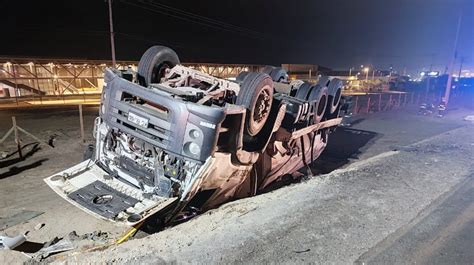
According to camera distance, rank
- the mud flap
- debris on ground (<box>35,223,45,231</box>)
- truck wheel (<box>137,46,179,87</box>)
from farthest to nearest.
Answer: truck wheel (<box>137,46,179,87</box>), debris on ground (<box>35,223,45,231</box>), the mud flap

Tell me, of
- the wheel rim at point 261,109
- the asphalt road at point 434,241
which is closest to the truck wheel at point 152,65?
the wheel rim at point 261,109

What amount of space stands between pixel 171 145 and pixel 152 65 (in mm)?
1782

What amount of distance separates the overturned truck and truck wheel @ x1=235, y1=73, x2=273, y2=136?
0.01 m

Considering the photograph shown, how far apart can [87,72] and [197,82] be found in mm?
19390

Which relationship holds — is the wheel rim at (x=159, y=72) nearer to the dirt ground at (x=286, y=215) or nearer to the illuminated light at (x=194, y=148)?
the illuminated light at (x=194, y=148)

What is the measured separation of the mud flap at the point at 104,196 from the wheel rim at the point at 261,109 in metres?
1.52

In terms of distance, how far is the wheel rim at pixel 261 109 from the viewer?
414 cm

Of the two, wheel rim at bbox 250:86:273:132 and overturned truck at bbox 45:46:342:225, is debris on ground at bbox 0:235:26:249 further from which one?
wheel rim at bbox 250:86:273:132

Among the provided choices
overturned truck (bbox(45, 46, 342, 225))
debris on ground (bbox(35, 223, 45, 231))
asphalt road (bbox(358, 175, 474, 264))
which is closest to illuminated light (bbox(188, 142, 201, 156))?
overturned truck (bbox(45, 46, 342, 225))

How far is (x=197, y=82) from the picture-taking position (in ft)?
16.2

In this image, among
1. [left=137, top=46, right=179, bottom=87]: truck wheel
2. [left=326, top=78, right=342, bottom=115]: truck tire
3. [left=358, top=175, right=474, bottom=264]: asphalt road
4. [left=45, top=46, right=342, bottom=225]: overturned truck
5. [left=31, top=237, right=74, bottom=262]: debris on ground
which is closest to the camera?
[left=358, top=175, right=474, bottom=264]: asphalt road

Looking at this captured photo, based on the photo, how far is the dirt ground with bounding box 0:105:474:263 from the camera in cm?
277

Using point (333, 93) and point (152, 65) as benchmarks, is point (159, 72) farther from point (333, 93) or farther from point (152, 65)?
point (333, 93)

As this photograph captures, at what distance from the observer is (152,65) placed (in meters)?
4.70
